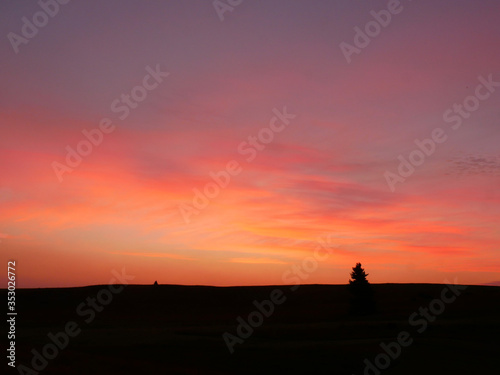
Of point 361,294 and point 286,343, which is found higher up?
point 361,294

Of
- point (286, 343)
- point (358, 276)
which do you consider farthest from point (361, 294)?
point (286, 343)

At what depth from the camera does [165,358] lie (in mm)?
21812

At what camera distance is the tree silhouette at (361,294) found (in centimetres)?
4512

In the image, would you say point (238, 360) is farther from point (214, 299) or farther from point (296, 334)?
point (214, 299)

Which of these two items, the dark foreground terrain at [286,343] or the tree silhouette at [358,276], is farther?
the tree silhouette at [358,276]

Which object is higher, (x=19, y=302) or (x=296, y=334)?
(x=19, y=302)

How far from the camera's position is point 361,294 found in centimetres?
4562

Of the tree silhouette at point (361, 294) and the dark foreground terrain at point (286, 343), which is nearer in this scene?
the dark foreground terrain at point (286, 343)

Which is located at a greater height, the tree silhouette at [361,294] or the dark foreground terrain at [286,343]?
the tree silhouette at [361,294]

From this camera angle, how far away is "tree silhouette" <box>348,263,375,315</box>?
45125 millimetres

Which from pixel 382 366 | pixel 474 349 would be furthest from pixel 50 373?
pixel 474 349

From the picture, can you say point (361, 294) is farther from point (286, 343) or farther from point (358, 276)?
point (286, 343)

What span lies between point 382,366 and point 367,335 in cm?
969

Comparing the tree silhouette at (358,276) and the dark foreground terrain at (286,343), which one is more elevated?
the tree silhouette at (358,276)
